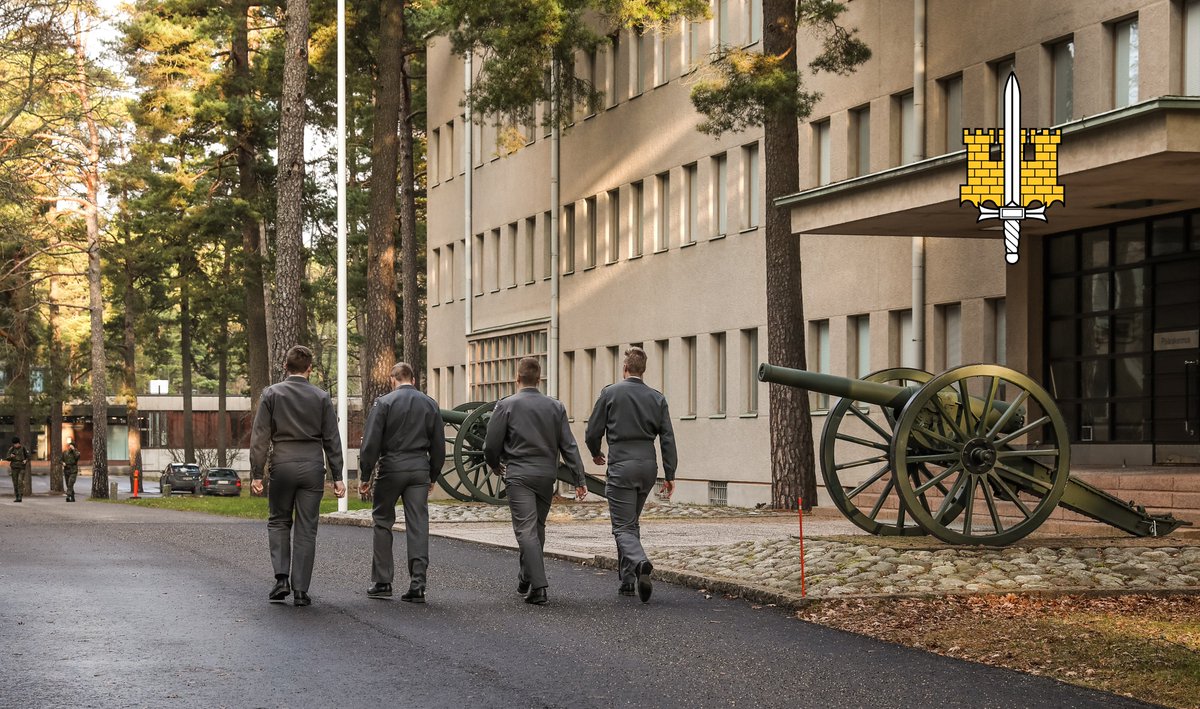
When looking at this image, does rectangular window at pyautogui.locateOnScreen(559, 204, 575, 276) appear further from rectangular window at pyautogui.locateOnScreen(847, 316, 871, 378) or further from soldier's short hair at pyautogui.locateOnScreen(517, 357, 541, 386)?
soldier's short hair at pyautogui.locateOnScreen(517, 357, 541, 386)

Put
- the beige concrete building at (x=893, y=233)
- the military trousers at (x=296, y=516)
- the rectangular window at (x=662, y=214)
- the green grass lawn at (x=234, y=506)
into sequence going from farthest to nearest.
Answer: the rectangular window at (x=662, y=214)
the green grass lawn at (x=234, y=506)
the beige concrete building at (x=893, y=233)
the military trousers at (x=296, y=516)

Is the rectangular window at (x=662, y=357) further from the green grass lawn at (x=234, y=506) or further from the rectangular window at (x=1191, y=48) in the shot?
the rectangular window at (x=1191, y=48)

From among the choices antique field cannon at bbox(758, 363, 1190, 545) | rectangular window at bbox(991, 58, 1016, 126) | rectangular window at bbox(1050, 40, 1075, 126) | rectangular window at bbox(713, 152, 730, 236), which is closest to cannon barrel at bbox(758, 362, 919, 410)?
antique field cannon at bbox(758, 363, 1190, 545)

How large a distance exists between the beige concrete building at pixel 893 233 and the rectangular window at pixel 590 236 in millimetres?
60

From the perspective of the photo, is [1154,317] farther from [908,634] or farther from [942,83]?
[908,634]

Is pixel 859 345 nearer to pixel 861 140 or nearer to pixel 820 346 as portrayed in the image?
pixel 820 346

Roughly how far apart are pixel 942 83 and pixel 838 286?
4683 millimetres

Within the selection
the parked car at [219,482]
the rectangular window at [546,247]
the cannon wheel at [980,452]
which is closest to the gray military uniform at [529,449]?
the cannon wheel at [980,452]

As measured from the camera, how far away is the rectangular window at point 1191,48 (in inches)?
908

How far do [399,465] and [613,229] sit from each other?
28611 millimetres

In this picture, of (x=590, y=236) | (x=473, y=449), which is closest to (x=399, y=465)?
(x=473, y=449)

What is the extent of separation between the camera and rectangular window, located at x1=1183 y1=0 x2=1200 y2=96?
75.7 feet

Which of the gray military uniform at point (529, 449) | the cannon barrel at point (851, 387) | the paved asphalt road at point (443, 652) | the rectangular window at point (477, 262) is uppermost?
the rectangular window at point (477, 262)

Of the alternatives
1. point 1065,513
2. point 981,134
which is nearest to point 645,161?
point 981,134
